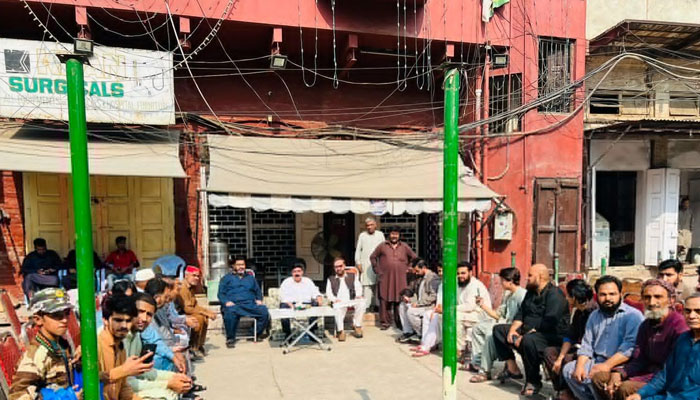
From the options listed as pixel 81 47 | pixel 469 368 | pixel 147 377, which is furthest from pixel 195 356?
pixel 81 47

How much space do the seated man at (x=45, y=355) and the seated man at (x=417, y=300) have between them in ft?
14.6

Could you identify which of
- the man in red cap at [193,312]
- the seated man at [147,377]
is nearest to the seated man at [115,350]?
the seated man at [147,377]

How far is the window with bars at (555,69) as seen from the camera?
899 centimetres

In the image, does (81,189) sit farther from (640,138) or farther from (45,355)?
(640,138)

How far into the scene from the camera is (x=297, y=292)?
6418 millimetres

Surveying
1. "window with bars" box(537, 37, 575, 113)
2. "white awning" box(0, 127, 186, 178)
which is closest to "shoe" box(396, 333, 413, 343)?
"white awning" box(0, 127, 186, 178)

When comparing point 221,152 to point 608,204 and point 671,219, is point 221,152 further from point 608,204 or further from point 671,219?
point 671,219

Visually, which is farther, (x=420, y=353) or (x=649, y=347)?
(x=420, y=353)

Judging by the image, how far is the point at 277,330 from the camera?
6504mm

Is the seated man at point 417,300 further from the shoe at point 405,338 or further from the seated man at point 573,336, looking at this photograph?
the seated man at point 573,336

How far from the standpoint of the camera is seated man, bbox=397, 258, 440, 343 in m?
6.21

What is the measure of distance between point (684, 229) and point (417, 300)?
27.4ft

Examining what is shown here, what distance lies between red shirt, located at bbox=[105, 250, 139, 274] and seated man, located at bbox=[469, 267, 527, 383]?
596 cm

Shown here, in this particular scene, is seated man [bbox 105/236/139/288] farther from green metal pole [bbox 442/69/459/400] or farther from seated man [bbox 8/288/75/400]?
green metal pole [bbox 442/69/459/400]
